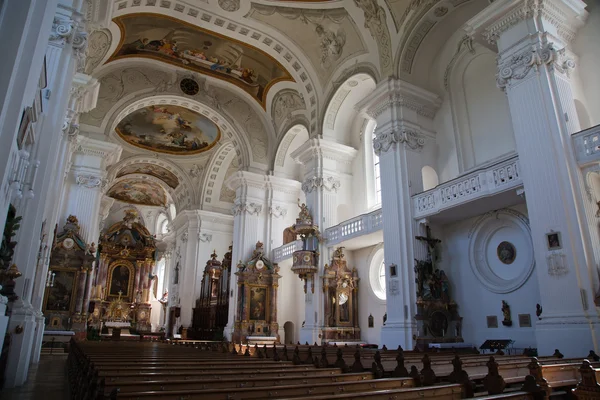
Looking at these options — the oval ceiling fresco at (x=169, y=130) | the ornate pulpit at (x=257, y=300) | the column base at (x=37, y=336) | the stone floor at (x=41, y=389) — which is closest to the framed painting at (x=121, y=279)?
the oval ceiling fresco at (x=169, y=130)

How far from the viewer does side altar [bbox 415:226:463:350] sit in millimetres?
10125

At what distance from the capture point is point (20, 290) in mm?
5973

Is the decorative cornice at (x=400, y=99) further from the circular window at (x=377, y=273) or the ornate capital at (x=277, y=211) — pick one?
the ornate capital at (x=277, y=211)

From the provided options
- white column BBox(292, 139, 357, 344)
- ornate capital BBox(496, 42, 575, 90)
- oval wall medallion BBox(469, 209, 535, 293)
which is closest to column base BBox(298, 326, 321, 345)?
white column BBox(292, 139, 357, 344)

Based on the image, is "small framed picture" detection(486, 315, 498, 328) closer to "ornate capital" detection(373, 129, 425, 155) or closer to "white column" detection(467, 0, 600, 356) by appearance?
"white column" detection(467, 0, 600, 356)

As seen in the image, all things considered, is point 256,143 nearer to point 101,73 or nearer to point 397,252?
point 101,73

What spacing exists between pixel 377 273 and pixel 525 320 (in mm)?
5439

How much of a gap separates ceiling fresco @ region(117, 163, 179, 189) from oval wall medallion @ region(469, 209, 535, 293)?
18.2 meters

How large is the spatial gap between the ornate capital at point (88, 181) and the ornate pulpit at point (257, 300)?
6388mm

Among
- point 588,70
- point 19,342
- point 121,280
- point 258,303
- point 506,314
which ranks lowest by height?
point 19,342

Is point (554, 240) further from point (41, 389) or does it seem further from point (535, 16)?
point (41, 389)

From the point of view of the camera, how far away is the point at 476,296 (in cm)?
1058

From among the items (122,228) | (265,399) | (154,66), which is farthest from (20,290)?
(122,228)

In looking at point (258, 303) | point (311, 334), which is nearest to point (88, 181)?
point (258, 303)
